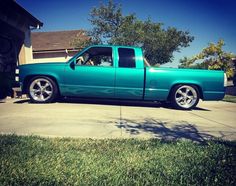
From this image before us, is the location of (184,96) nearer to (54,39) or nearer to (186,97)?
(186,97)

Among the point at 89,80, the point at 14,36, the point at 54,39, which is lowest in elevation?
the point at 89,80

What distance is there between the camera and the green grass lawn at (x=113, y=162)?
2.14 m

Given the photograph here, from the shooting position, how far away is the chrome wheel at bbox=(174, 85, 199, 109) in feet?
22.9

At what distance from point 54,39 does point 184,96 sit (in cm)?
1994

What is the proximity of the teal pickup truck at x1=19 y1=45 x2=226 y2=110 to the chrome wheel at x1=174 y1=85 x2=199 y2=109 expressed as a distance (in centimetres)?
3

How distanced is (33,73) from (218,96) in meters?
5.47

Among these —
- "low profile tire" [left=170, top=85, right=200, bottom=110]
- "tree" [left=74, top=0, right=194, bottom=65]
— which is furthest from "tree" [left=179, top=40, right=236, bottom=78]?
"low profile tire" [left=170, top=85, right=200, bottom=110]

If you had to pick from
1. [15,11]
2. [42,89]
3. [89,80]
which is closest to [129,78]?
[89,80]

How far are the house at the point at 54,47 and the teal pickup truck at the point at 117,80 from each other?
1455cm

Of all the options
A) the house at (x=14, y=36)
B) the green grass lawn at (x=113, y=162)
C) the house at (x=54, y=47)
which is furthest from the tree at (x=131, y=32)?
the green grass lawn at (x=113, y=162)

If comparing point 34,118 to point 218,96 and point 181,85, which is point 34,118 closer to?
point 181,85

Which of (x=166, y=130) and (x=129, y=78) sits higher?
(x=129, y=78)

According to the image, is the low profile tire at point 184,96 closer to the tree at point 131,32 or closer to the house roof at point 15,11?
the house roof at point 15,11

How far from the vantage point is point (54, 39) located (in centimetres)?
2406
